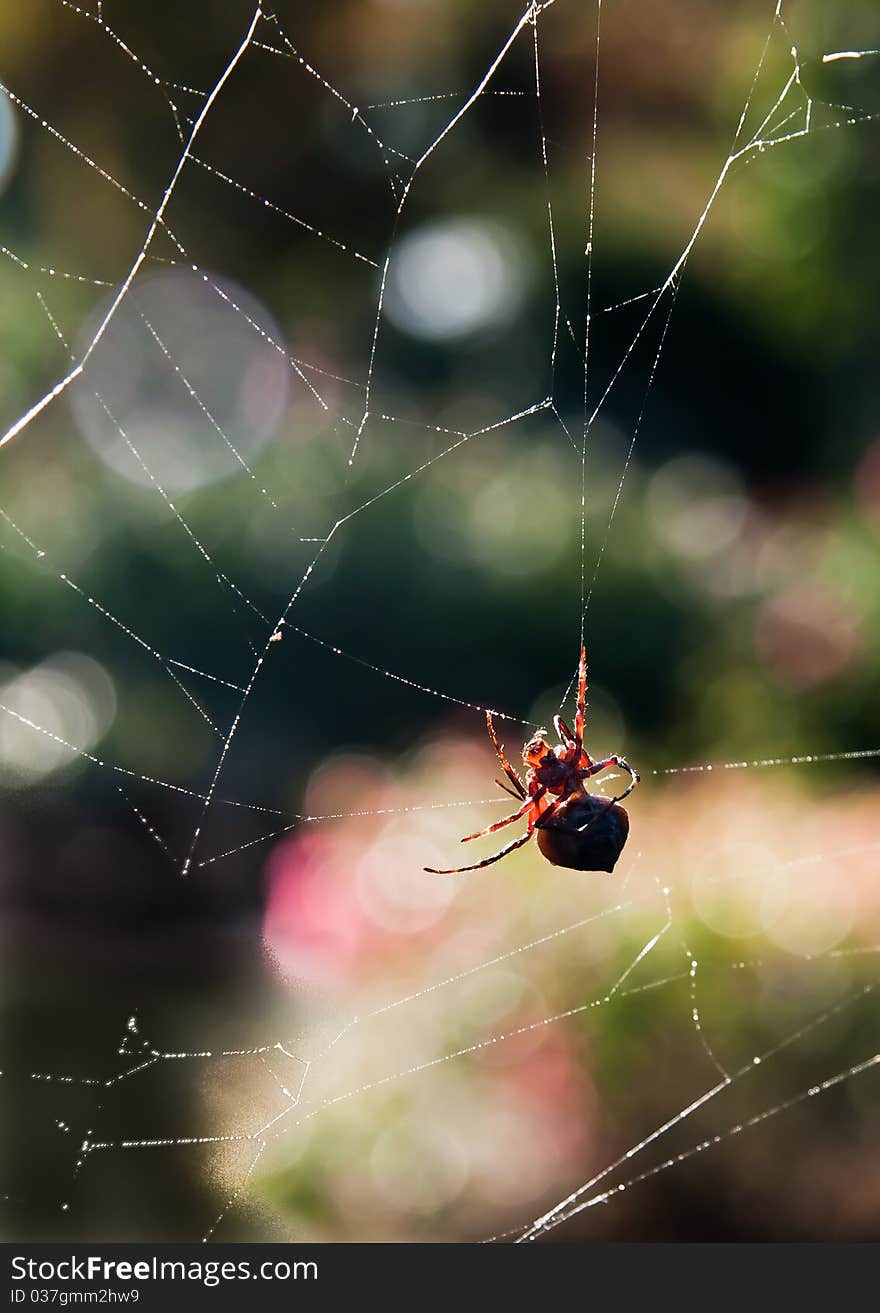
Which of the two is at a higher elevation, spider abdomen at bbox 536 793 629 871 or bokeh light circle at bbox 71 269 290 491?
bokeh light circle at bbox 71 269 290 491

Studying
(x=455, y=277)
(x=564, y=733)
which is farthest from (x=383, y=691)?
(x=564, y=733)

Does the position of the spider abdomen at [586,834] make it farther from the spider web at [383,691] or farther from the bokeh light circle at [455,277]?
the bokeh light circle at [455,277]

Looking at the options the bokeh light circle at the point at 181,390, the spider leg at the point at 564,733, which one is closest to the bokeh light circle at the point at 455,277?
the bokeh light circle at the point at 181,390

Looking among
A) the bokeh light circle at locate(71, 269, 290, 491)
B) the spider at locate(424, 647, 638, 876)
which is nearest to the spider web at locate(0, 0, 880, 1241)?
the bokeh light circle at locate(71, 269, 290, 491)

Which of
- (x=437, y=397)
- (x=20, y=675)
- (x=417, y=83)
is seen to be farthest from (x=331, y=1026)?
(x=437, y=397)

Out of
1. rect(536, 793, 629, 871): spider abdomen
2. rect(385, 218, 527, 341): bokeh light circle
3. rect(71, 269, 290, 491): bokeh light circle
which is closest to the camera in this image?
rect(536, 793, 629, 871): spider abdomen

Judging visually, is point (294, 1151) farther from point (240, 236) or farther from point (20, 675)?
point (240, 236)

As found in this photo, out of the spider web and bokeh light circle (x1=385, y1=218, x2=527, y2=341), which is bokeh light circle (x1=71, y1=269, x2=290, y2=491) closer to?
the spider web
